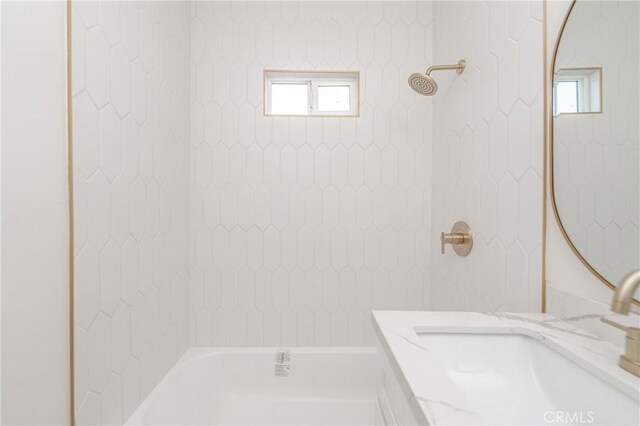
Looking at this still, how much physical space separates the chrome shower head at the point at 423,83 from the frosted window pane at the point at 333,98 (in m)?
0.59

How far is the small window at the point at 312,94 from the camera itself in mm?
1888

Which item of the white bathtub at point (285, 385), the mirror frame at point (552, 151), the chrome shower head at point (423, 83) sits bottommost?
the white bathtub at point (285, 385)

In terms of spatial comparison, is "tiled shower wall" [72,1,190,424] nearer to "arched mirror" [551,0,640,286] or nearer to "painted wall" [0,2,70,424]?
"painted wall" [0,2,70,424]

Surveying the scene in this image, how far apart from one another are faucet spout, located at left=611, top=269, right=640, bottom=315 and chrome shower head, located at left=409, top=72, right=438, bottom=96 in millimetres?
1032

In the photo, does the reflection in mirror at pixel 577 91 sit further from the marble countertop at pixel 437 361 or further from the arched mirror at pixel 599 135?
the marble countertop at pixel 437 361

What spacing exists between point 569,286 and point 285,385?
141 cm

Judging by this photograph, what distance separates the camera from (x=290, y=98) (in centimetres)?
193

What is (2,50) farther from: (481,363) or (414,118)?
(414,118)

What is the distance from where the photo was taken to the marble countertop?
0.48 meters

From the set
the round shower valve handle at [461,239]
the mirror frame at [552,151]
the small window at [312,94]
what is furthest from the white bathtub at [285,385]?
the small window at [312,94]

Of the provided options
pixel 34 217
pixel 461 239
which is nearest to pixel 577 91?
pixel 461 239

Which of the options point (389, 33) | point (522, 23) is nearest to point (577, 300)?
point (522, 23)

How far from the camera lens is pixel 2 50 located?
69 cm

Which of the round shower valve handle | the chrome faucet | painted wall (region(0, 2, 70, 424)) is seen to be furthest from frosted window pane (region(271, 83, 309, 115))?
the chrome faucet
